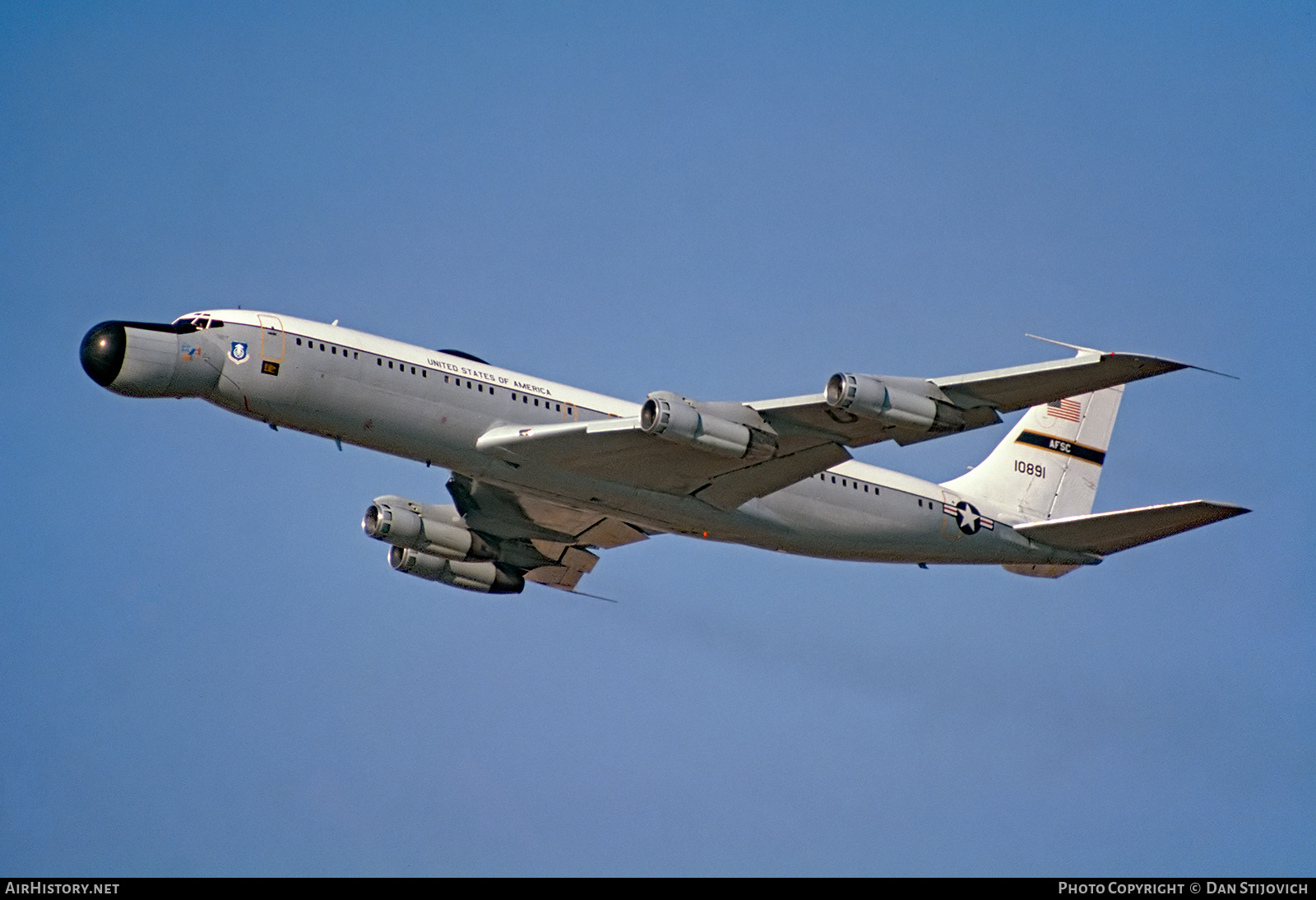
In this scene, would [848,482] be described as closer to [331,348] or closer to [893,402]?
[893,402]

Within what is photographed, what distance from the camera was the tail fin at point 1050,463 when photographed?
54.8 meters

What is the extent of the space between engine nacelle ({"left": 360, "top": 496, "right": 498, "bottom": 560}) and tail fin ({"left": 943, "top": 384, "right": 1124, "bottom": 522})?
16142 mm

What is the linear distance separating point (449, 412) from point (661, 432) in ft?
20.2

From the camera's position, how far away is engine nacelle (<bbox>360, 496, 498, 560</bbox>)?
2127 inches

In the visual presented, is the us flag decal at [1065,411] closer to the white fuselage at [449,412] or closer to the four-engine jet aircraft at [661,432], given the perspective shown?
the four-engine jet aircraft at [661,432]

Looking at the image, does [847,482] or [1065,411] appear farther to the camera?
[1065,411]

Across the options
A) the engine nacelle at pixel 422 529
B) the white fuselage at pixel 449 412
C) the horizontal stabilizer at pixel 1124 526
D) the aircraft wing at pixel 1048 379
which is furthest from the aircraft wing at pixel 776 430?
the engine nacelle at pixel 422 529

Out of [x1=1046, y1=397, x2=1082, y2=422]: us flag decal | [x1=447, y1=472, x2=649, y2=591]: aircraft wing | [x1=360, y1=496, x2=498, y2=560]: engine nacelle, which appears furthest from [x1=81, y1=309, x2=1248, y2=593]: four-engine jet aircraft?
[x1=1046, y1=397, x2=1082, y2=422]: us flag decal

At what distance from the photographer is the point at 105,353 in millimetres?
44062

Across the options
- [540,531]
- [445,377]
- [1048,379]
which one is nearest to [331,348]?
[445,377]

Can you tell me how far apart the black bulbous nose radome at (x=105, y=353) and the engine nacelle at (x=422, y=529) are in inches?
473

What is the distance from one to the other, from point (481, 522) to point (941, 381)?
18.5 meters
